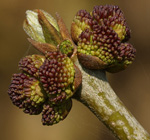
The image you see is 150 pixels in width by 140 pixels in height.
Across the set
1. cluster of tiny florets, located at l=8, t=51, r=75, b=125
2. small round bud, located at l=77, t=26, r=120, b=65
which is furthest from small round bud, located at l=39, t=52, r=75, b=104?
small round bud, located at l=77, t=26, r=120, b=65

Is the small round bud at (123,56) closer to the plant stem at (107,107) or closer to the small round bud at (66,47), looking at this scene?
the plant stem at (107,107)

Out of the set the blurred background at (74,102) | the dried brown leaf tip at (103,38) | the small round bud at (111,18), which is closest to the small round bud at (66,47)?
the dried brown leaf tip at (103,38)

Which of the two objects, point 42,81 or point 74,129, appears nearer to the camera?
point 42,81

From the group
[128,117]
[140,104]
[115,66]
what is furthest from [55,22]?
[140,104]

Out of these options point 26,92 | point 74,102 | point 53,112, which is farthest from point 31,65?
point 74,102

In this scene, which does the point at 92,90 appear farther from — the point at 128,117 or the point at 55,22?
the point at 55,22
